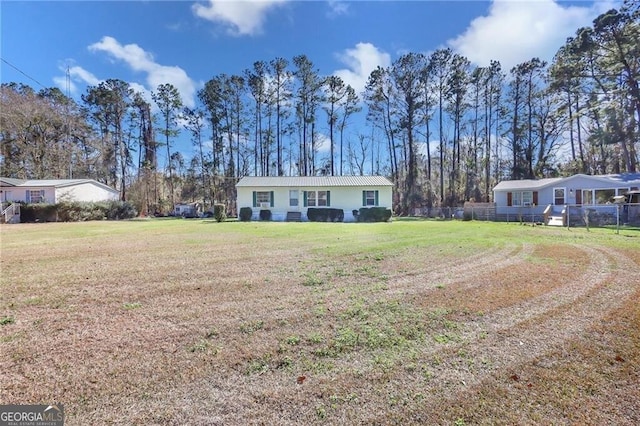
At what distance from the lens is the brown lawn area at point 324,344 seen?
2334mm

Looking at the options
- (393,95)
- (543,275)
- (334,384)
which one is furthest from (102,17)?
(393,95)

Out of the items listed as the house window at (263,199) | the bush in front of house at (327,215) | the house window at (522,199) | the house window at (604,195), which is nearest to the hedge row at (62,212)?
the house window at (263,199)

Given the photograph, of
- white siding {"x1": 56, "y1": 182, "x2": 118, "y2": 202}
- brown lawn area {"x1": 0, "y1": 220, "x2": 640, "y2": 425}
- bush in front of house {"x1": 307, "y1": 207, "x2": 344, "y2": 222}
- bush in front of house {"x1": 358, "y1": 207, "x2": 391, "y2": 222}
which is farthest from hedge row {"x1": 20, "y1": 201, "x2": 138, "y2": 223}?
bush in front of house {"x1": 358, "y1": 207, "x2": 391, "y2": 222}

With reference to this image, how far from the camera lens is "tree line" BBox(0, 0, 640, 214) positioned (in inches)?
1243

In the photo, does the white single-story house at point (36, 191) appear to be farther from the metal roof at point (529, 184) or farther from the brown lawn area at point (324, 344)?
the metal roof at point (529, 184)

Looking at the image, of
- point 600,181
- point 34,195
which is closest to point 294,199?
point 34,195

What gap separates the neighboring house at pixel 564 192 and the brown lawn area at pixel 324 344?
1923cm

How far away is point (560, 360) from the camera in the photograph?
2977 mm

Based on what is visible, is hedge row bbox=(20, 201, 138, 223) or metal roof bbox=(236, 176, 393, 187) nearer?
hedge row bbox=(20, 201, 138, 223)

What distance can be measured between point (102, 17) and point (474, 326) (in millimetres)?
15807

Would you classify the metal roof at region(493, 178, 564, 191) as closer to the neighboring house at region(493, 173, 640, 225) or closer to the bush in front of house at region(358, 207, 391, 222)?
the neighboring house at region(493, 173, 640, 225)

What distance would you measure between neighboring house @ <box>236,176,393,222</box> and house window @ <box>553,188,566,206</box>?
510 inches

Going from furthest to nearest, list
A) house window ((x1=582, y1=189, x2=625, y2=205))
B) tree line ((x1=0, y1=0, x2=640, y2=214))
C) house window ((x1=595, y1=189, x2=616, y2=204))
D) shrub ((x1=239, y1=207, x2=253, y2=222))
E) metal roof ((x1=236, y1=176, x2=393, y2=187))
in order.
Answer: tree line ((x1=0, y1=0, x2=640, y2=214))
metal roof ((x1=236, y1=176, x2=393, y2=187))
shrub ((x1=239, y1=207, x2=253, y2=222))
house window ((x1=582, y1=189, x2=625, y2=205))
house window ((x1=595, y1=189, x2=616, y2=204))

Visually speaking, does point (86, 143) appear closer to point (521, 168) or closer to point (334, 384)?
point (334, 384)
